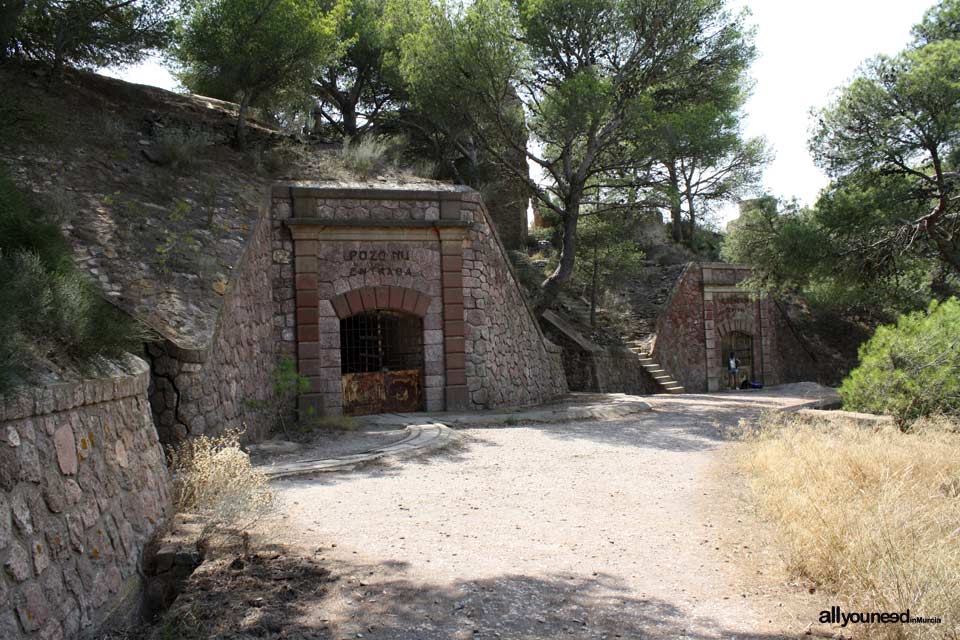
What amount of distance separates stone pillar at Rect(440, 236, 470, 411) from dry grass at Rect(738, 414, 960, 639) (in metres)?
5.76

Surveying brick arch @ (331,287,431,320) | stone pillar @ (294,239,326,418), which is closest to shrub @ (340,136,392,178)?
stone pillar @ (294,239,326,418)

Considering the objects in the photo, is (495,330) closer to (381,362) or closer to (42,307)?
(381,362)

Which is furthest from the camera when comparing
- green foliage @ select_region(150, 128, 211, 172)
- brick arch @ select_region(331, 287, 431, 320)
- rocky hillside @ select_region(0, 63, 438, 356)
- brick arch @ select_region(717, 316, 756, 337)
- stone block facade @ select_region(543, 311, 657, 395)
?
brick arch @ select_region(717, 316, 756, 337)

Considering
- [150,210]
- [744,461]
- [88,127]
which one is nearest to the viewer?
[744,461]

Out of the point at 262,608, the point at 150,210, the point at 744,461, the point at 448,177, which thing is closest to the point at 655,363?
the point at 448,177

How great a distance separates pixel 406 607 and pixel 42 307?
2.63 m

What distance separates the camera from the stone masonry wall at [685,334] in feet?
66.9

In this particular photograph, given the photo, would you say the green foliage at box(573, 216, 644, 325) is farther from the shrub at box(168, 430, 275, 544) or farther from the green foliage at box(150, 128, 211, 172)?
the shrub at box(168, 430, 275, 544)

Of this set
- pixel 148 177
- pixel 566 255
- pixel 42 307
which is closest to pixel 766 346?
pixel 566 255

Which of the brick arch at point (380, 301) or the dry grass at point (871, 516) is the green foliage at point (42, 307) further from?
the brick arch at point (380, 301)

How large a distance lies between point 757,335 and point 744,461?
622 inches

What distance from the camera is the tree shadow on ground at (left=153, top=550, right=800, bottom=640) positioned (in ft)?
11.3

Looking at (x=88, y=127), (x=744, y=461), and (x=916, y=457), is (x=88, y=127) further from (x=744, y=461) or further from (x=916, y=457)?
(x=916, y=457)

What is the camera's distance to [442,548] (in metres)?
4.76
